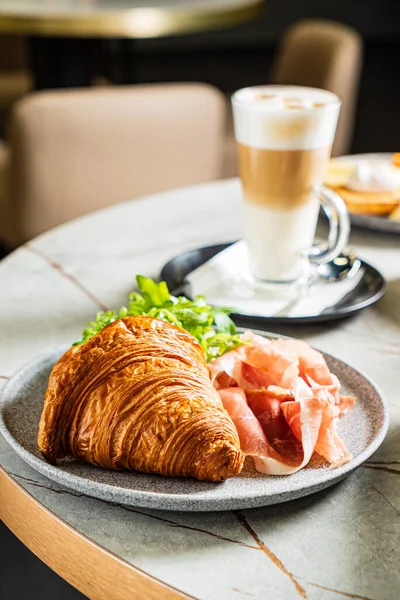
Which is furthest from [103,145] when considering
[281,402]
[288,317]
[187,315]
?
[281,402]

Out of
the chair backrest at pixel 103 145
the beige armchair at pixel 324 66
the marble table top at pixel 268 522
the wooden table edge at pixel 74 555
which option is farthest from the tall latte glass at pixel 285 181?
the beige armchair at pixel 324 66

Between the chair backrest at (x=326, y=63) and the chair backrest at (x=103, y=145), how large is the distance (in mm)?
490

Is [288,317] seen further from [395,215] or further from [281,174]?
[395,215]

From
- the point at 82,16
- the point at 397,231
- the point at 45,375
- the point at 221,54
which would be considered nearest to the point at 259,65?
the point at 221,54

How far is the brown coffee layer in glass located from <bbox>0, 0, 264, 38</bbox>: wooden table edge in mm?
1653

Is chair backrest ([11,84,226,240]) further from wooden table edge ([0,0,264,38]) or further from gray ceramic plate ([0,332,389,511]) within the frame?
gray ceramic plate ([0,332,389,511])

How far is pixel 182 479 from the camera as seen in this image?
1.95 ft

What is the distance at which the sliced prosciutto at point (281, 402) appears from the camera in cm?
62

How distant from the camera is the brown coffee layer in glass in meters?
1.04

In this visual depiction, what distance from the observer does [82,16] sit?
254cm

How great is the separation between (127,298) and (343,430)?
1.41 ft

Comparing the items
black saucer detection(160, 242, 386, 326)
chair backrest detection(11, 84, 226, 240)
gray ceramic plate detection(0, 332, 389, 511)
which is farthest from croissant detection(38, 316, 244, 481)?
chair backrest detection(11, 84, 226, 240)

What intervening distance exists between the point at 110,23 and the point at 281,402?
2140 millimetres

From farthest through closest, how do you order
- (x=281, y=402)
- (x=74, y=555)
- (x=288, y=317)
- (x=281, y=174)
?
(x=281, y=174) → (x=288, y=317) → (x=281, y=402) → (x=74, y=555)
